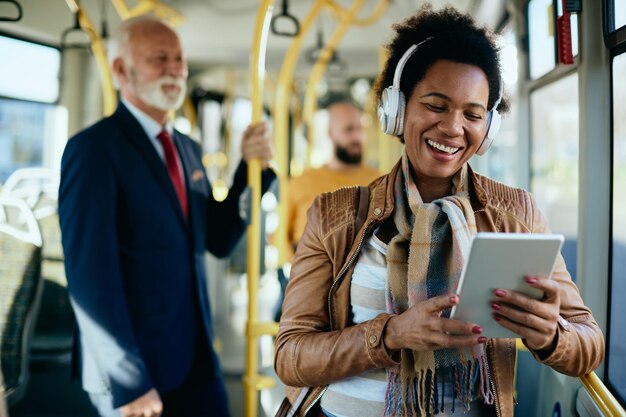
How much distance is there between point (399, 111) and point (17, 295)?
77.8 inches

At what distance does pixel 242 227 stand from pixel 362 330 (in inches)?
50.8

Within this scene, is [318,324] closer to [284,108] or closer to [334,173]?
[334,173]

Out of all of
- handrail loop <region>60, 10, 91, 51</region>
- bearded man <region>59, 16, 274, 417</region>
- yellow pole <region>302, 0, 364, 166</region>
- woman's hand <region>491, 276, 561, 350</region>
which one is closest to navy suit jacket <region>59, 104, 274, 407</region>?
bearded man <region>59, 16, 274, 417</region>

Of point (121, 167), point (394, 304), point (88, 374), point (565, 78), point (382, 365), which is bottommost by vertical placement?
point (88, 374)

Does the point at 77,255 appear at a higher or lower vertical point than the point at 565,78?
lower

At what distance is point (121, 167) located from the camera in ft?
6.90

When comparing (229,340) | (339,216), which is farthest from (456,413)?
(229,340)

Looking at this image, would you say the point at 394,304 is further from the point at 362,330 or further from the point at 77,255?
the point at 77,255

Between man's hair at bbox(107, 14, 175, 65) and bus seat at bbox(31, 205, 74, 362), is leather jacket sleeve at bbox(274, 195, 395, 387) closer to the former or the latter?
man's hair at bbox(107, 14, 175, 65)

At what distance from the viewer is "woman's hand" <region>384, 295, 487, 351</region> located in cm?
116

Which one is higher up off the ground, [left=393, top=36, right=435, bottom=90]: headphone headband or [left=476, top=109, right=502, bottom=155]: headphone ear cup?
[left=393, top=36, right=435, bottom=90]: headphone headband

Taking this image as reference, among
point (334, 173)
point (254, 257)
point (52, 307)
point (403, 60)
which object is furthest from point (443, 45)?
point (52, 307)

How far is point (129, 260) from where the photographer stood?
2100 millimetres

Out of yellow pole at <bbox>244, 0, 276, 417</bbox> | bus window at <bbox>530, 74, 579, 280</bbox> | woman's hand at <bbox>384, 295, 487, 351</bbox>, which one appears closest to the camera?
woman's hand at <bbox>384, 295, 487, 351</bbox>
